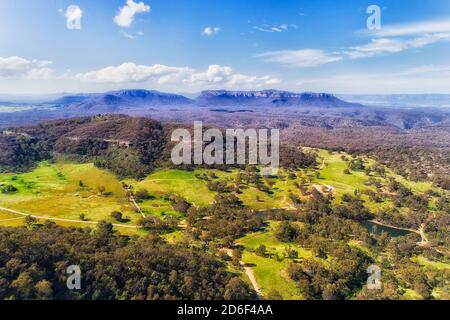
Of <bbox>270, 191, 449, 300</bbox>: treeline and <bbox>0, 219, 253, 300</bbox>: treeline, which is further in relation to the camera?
<bbox>270, 191, 449, 300</bbox>: treeline

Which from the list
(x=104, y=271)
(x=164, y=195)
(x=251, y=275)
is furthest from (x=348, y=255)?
(x=164, y=195)

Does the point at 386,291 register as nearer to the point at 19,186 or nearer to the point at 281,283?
the point at 281,283

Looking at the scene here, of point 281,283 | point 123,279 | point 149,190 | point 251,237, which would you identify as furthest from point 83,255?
point 149,190

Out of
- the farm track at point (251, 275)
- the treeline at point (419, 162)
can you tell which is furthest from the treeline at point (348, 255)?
the treeline at point (419, 162)

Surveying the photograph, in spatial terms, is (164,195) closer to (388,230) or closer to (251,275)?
(251,275)

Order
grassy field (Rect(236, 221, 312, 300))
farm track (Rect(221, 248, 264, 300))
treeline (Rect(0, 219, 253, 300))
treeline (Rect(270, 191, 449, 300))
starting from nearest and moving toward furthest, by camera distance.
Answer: treeline (Rect(0, 219, 253, 300)), farm track (Rect(221, 248, 264, 300)), treeline (Rect(270, 191, 449, 300)), grassy field (Rect(236, 221, 312, 300))

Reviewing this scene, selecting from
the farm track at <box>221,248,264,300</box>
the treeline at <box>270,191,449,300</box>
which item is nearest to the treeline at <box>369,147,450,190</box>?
the treeline at <box>270,191,449,300</box>

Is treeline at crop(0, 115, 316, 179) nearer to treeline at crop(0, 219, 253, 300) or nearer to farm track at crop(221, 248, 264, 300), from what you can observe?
farm track at crop(221, 248, 264, 300)

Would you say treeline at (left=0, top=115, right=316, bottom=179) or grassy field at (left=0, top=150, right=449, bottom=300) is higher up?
treeline at (left=0, top=115, right=316, bottom=179)
